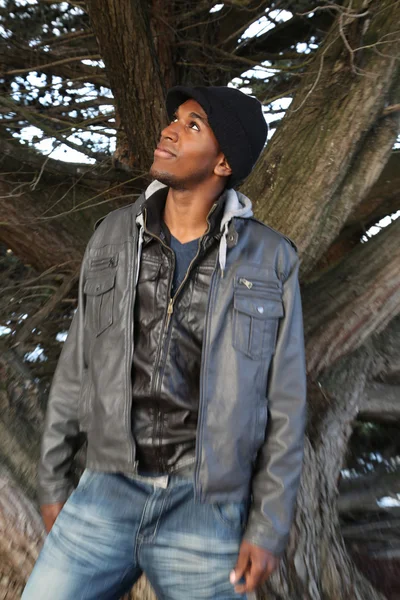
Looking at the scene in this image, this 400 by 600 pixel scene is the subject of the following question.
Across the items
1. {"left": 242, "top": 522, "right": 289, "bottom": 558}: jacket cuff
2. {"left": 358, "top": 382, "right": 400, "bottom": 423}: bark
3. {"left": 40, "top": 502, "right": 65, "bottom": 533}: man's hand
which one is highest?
{"left": 242, "top": 522, "right": 289, "bottom": 558}: jacket cuff

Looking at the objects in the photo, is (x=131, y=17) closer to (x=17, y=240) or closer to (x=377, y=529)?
(x=17, y=240)

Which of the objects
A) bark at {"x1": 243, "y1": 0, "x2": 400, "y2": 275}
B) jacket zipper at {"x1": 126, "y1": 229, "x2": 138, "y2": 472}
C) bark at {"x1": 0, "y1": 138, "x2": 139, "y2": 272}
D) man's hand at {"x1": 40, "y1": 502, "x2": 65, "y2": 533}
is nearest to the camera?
jacket zipper at {"x1": 126, "y1": 229, "x2": 138, "y2": 472}

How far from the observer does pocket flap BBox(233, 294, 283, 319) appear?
5.31 feet

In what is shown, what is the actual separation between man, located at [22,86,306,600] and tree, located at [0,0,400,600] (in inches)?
26.8

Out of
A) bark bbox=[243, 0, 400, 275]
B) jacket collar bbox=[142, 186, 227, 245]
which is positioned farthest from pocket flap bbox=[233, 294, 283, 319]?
bark bbox=[243, 0, 400, 275]

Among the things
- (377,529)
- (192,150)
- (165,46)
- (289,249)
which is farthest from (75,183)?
(377,529)

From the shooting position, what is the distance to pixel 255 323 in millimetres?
1611

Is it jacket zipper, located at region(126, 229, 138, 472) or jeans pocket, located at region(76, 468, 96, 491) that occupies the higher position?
jacket zipper, located at region(126, 229, 138, 472)

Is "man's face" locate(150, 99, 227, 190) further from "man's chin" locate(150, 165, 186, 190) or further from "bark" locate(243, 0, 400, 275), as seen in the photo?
"bark" locate(243, 0, 400, 275)

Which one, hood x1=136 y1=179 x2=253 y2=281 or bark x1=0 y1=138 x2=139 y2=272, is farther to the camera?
bark x1=0 y1=138 x2=139 y2=272

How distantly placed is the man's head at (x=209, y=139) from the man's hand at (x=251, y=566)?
3.62 feet

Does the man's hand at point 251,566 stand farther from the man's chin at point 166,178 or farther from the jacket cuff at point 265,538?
the man's chin at point 166,178

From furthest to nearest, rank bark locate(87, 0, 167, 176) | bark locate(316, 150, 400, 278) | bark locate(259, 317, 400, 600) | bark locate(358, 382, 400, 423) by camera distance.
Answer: bark locate(316, 150, 400, 278) < bark locate(358, 382, 400, 423) < bark locate(87, 0, 167, 176) < bark locate(259, 317, 400, 600)

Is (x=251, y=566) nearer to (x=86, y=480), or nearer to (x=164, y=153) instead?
(x=86, y=480)
